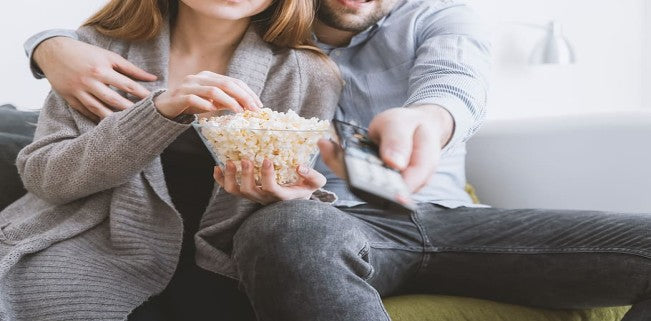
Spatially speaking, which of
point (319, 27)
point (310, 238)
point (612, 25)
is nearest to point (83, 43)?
point (319, 27)

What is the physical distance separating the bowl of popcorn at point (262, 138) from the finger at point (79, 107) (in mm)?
343

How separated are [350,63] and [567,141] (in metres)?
0.51

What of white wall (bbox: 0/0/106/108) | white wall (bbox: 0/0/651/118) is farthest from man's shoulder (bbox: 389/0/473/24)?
white wall (bbox: 0/0/651/118)

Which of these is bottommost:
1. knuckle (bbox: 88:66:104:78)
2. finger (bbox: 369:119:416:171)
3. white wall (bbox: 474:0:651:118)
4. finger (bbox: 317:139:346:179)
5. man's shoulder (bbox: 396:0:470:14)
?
white wall (bbox: 474:0:651:118)

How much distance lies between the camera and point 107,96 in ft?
3.79

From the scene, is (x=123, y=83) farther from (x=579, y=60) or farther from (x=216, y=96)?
(x=579, y=60)

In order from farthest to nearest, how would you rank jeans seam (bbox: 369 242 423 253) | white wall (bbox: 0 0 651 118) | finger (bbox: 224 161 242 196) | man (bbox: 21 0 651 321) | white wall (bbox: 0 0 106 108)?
1. white wall (bbox: 0 0 651 118)
2. white wall (bbox: 0 0 106 108)
3. jeans seam (bbox: 369 242 423 253)
4. finger (bbox: 224 161 242 196)
5. man (bbox: 21 0 651 321)

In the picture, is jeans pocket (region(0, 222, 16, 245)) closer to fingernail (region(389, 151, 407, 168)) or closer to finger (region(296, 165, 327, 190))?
finger (region(296, 165, 327, 190))

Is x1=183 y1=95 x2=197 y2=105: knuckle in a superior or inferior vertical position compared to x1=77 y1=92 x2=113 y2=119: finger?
superior

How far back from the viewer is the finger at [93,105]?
1.16 meters

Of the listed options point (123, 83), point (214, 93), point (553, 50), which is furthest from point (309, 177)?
point (553, 50)

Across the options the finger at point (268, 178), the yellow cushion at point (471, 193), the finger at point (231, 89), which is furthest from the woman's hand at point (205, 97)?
the yellow cushion at point (471, 193)

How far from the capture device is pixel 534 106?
3.70 m

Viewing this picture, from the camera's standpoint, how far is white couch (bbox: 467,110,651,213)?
1436 millimetres
